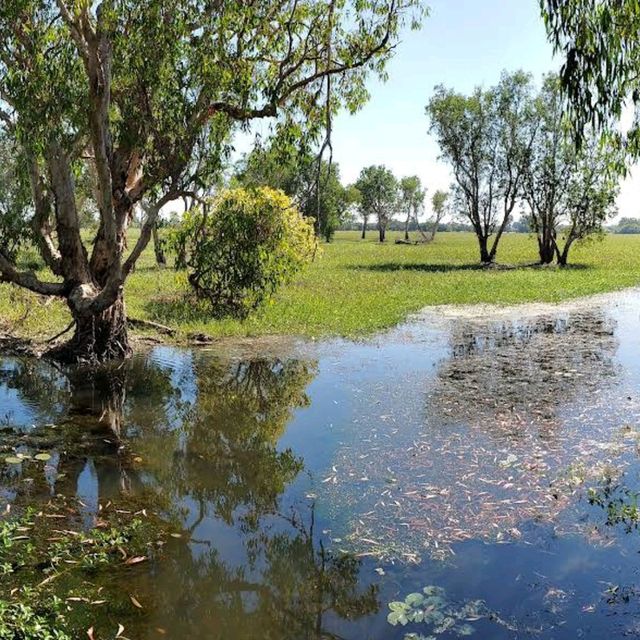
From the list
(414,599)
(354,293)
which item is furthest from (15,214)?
(354,293)

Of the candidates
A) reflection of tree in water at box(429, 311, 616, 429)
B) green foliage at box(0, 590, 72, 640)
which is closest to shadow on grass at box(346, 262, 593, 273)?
reflection of tree in water at box(429, 311, 616, 429)

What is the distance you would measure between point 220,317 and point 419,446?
10.5 metres

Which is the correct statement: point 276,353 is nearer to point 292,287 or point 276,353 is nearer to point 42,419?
point 42,419

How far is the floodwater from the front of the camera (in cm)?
509

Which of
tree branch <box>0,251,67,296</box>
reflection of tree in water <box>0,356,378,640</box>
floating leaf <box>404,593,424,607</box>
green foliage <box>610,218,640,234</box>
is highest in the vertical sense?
green foliage <box>610,218,640,234</box>

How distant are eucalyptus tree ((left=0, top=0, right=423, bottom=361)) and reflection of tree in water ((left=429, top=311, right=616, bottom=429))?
5738 millimetres

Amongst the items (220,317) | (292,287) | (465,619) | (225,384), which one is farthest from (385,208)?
(465,619)

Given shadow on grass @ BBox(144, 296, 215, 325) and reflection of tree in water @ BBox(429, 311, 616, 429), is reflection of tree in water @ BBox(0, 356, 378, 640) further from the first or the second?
shadow on grass @ BBox(144, 296, 215, 325)

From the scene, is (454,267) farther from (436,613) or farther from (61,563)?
(61,563)

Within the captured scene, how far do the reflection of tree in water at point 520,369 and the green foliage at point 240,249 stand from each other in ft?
18.3

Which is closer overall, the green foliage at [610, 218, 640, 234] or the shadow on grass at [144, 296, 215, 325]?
the shadow on grass at [144, 296, 215, 325]

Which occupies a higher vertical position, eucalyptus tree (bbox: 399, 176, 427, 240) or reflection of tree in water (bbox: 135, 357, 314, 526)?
eucalyptus tree (bbox: 399, 176, 427, 240)

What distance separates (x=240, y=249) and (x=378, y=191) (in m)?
77.8

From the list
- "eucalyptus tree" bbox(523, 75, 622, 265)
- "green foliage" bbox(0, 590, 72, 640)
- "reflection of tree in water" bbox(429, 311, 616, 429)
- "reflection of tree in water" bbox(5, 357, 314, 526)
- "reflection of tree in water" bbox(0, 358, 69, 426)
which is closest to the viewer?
"green foliage" bbox(0, 590, 72, 640)
